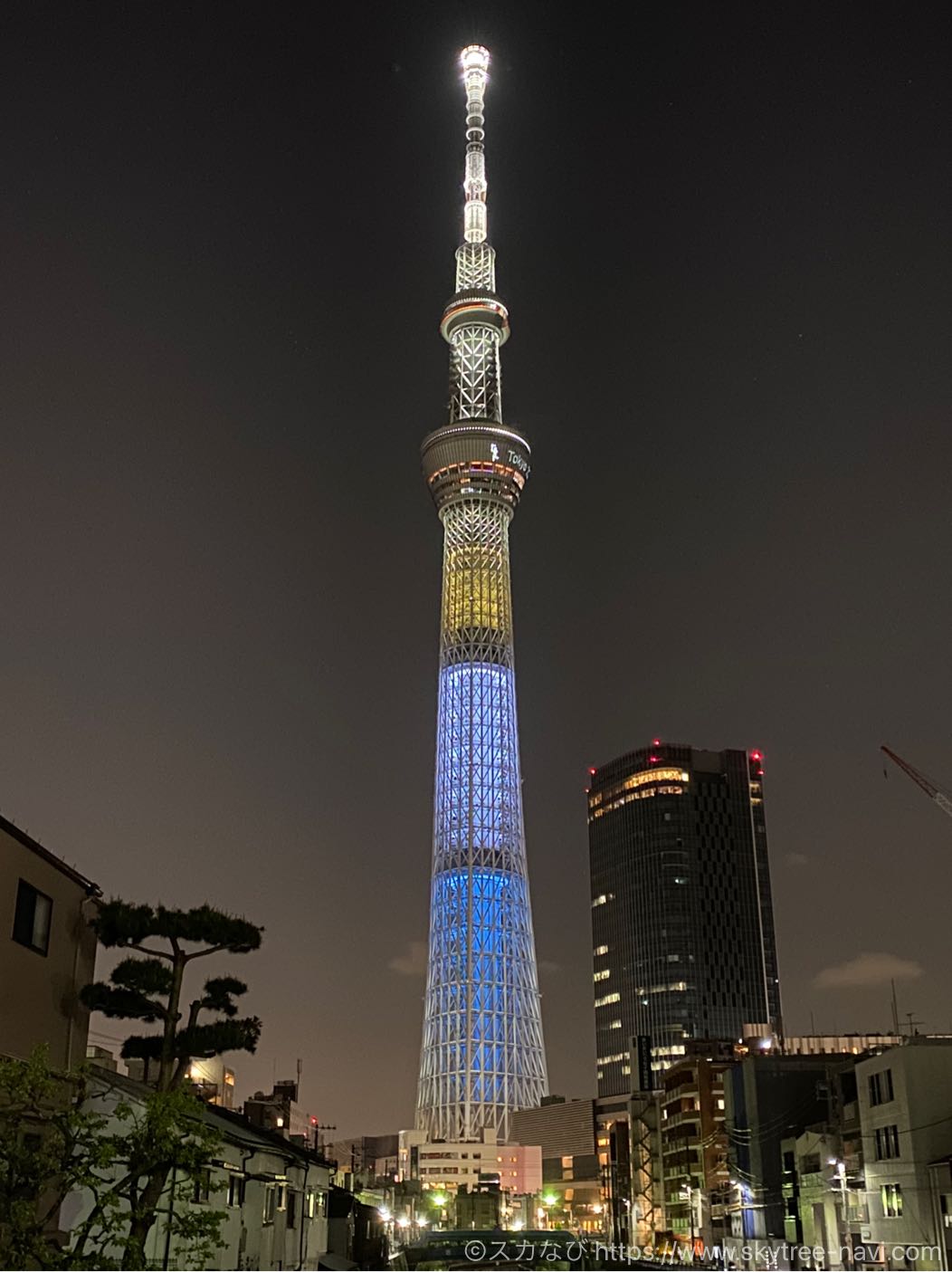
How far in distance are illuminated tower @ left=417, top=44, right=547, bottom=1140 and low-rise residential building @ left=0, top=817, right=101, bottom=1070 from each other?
122m

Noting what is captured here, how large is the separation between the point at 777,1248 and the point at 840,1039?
9894 centimetres

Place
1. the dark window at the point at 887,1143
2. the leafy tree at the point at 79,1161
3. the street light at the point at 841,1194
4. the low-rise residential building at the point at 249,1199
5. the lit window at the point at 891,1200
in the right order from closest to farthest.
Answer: the leafy tree at the point at 79,1161, the low-rise residential building at the point at 249,1199, the lit window at the point at 891,1200, the dark window at the point at 887,1143, the street light at the point at 841,1194

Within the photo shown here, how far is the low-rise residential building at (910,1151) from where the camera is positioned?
52.4 metres

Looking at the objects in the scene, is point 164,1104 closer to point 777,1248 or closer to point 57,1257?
point 57,1257

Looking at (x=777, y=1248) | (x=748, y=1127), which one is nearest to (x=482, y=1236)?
(x=748, y=1127)

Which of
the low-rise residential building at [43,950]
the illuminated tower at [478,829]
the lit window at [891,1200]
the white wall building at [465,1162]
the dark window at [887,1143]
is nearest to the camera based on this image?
the low-rise residential building at [43,950]

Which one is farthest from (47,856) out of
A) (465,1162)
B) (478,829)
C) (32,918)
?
→ (465,1162)

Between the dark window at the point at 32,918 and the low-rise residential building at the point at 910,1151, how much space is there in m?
38.1

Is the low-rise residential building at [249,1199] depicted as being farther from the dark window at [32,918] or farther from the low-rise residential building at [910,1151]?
the low-rise residential building at [910,1151]

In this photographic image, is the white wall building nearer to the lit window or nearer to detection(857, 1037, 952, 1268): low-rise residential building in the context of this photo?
detection(857, 1037, 952, 1268): low-rise residential building

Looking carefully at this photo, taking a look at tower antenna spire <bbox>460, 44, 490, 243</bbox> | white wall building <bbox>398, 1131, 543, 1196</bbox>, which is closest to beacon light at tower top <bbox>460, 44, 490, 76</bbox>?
tower antenna spire <bbox>460, 44, 490, 243</bbox>

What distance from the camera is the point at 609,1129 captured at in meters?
146

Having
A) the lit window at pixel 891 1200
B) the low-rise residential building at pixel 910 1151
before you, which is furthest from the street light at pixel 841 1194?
the lit window at pixel 891 1200

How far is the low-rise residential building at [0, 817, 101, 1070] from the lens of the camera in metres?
26.4
